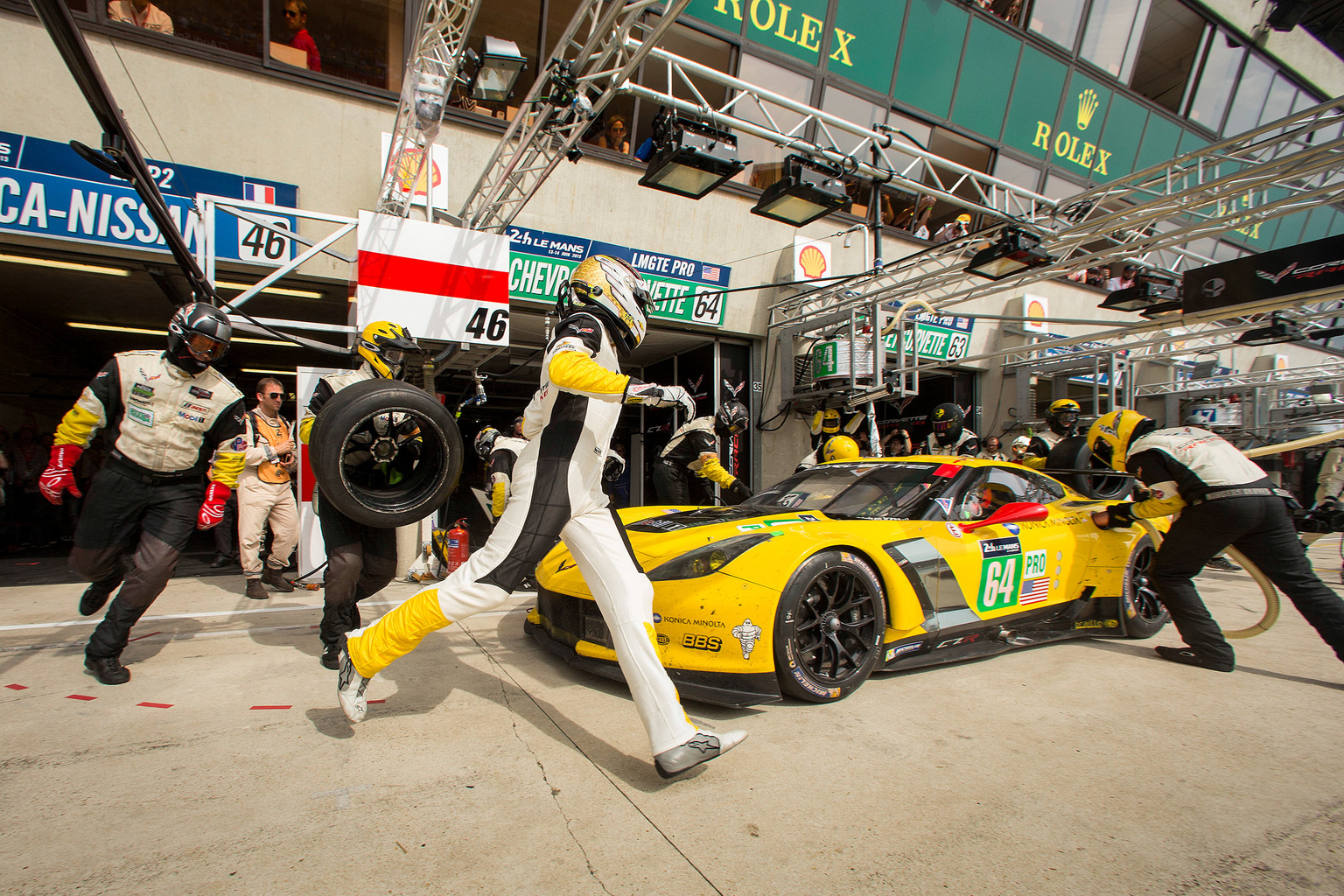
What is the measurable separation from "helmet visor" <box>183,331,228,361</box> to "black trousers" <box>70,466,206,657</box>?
67cm

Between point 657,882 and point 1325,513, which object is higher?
point 1325,513

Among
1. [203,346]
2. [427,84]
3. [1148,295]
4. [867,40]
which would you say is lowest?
[203,346]

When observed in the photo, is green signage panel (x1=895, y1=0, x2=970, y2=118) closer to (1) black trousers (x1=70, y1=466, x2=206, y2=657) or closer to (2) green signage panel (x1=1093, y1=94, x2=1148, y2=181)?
(2) green signage panel (x1=1093, y1=94, x2=1148, y2=181)

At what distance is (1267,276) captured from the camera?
7262 mm

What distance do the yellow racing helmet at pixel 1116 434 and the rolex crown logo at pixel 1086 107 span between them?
1044 cm

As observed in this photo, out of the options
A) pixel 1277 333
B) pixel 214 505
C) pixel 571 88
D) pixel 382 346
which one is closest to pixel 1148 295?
pixel 1277 333

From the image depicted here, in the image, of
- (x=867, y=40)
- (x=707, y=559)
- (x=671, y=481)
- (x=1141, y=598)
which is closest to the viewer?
(x=707, y=559)

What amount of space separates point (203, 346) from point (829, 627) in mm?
3390

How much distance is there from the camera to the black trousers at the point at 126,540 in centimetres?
296

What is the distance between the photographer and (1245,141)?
588cm

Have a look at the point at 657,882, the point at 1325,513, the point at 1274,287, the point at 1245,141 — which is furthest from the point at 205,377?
the point at 1274,287

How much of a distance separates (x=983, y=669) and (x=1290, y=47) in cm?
2052

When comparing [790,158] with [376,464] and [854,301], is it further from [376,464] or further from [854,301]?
[376,464]

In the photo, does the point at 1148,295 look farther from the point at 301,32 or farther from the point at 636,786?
the point at 301,32
